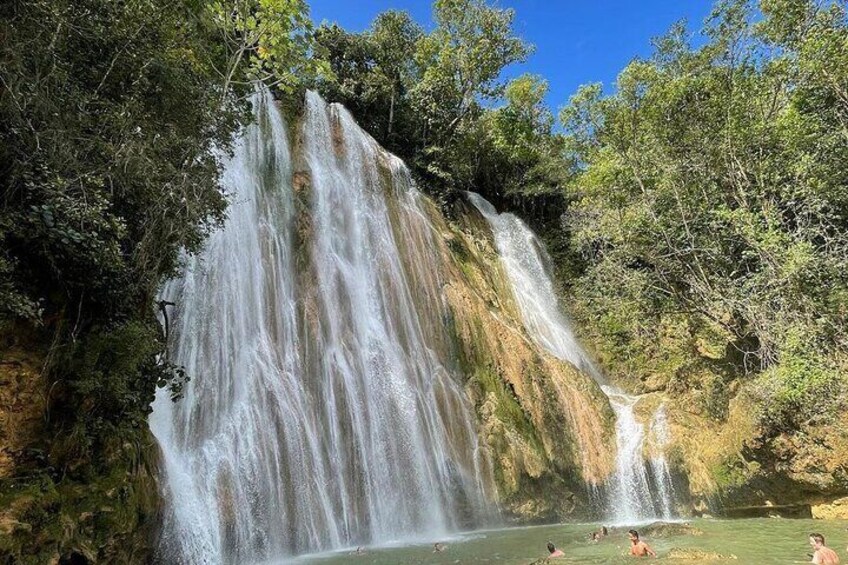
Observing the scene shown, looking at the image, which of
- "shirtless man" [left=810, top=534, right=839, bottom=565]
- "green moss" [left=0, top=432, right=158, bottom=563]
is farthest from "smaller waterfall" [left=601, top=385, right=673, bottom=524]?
"green moss" [left=0, top=432, right=158, bottom=563]

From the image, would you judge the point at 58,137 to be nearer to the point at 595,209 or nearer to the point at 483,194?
the point at 595,209

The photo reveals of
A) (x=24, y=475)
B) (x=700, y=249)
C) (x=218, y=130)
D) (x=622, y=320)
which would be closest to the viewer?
(x=24, y=475)

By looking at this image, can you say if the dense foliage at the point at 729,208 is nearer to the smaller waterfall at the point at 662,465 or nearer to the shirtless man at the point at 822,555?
the smaller waterfall at the point at 662,465

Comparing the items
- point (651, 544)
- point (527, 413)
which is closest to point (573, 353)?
point (527, 413)

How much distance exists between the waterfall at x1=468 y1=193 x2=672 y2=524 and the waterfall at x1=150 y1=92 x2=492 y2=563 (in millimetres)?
4640

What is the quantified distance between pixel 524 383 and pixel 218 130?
11751 mm

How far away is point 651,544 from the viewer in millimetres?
11203

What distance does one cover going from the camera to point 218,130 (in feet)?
34.7

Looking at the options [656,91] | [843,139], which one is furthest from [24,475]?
[843,139]

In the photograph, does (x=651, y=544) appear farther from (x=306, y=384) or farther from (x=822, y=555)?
(x=306, y=384)

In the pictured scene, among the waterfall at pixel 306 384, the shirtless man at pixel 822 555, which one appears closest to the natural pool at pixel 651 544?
the shirtless man at pixel 822 555

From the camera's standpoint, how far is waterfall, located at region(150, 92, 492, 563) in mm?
11281

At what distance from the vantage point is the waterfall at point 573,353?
1577 centimetres

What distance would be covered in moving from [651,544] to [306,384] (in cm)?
892
